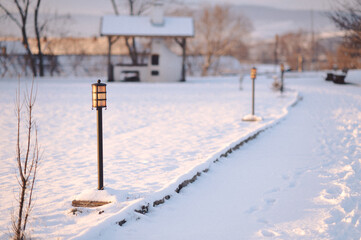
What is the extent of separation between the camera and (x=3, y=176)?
5.28 meters

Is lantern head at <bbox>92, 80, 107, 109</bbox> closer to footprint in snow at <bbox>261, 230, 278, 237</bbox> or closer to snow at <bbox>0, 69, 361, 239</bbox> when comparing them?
snow at <bbox>0, 69, 361, 239</bbox>

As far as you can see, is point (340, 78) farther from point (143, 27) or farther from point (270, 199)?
point (270, 199)

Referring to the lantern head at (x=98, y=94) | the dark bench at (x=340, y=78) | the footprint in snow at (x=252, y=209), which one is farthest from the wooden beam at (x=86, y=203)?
the dark bench at (x=340, y=78)

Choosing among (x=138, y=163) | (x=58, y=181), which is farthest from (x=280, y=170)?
(x=58, y=181)

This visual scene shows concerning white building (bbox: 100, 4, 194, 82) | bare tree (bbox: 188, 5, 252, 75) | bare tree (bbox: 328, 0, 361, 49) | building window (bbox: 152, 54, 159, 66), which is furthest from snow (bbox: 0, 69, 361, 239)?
bare tree (bbox: 188, 5, 252, 75)

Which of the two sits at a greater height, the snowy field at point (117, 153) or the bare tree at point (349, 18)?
the bare tree at point (349, 18)

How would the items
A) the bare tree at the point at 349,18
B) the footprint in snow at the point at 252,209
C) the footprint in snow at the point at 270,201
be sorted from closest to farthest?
the footprint in snow at the point at 252,209 < the footprint in snow at the point at 270,201 < the bare tree at the point at 349,18

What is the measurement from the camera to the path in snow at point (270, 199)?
11.9ft

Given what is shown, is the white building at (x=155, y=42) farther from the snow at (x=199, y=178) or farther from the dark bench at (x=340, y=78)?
the snow at (x=199, y=178)

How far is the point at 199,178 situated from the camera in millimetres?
5246

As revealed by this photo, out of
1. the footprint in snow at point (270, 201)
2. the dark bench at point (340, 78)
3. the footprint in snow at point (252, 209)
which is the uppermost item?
the dark bench at point (340, 78)

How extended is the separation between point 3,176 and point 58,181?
982 millimetres

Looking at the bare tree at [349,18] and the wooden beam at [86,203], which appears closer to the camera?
the wooden beam at [86,203]

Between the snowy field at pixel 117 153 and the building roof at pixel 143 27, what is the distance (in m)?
13.6
